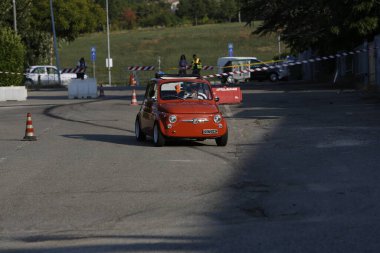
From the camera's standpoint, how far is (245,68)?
192 ft

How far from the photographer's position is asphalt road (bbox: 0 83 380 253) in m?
8.72

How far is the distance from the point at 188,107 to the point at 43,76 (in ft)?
156

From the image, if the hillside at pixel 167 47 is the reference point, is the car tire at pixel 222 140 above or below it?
below

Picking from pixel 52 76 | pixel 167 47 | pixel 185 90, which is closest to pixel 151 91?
pixel 185 90

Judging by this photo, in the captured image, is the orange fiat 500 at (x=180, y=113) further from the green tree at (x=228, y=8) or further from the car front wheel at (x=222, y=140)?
the green tree at (x=228, y=8)

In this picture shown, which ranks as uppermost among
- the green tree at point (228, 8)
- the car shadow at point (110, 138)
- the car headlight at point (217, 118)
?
the green tree at point (228, 8)

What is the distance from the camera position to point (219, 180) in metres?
13.1

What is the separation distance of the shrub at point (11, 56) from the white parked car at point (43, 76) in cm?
1955

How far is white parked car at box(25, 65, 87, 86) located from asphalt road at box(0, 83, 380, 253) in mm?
41168

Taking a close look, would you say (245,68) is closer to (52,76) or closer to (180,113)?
(52,76)

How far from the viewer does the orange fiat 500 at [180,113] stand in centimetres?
1778

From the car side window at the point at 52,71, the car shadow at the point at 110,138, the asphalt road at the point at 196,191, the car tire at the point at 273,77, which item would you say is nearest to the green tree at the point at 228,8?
the car side window at the point at 52,71

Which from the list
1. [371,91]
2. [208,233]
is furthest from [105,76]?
[208,233]

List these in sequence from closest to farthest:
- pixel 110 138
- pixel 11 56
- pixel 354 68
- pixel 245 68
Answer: pixel 110 138 < pixel 11 56 < pixel 354 68 < pixel 245 68
